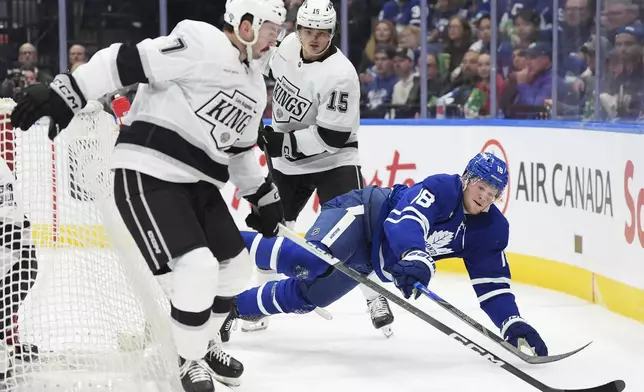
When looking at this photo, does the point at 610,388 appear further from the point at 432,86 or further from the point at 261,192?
the point at 432,86

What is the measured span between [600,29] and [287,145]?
5.38ft

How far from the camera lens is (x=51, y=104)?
8.14 feet

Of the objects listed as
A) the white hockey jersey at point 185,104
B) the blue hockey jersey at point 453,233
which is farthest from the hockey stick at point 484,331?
the white hockey jersey at point 185,104

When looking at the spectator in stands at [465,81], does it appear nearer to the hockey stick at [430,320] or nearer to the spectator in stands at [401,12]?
the spectator in stands at [401,12]

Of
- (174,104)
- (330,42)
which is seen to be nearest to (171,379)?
(174,104)

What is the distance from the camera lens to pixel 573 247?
4.61m

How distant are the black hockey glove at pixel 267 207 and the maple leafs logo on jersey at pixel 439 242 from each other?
0.56 meters

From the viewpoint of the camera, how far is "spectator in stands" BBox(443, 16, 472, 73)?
5805mm

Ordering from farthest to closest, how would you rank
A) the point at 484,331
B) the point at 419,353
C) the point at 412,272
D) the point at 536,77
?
the point at 536,77 → the point at 419,353 → the point at 484,331 → the point at 412,272

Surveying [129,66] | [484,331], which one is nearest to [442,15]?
[484,331]

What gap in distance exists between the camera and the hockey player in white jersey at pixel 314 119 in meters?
3.87

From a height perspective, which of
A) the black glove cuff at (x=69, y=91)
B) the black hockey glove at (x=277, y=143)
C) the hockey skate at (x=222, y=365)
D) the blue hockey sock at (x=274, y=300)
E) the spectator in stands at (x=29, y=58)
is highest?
the spectator in stands at (x=29, y=58)

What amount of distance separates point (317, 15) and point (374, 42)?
2.33 m

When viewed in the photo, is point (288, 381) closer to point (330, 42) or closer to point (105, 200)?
point (105, 200)
